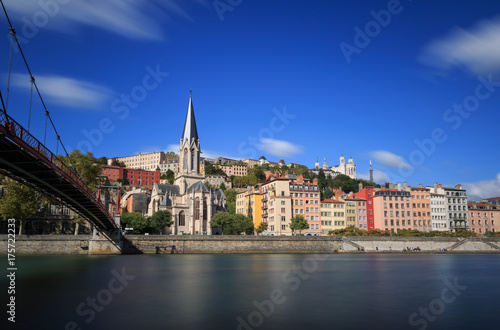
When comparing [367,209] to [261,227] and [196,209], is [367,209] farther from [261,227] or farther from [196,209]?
[196,209]

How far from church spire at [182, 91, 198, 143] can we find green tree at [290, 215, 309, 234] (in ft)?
112

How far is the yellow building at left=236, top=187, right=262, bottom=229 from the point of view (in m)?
87.8

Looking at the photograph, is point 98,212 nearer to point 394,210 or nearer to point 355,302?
point 355,302

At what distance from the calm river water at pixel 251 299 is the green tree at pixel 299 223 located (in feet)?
130

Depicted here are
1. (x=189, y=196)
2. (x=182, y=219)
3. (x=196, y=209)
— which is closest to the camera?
(x=196, y=209)

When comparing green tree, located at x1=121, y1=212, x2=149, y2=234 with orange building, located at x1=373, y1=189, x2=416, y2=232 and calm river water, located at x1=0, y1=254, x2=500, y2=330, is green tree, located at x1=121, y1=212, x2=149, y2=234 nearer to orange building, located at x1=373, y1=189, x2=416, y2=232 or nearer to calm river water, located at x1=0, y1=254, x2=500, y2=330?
calm river water, located at x1=0, y1=254, x2=500, y2=330

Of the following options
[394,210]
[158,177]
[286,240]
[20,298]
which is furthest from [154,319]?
[158,177]

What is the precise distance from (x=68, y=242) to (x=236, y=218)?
1212 inches

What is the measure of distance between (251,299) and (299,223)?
175ft

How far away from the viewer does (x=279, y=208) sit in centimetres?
7931

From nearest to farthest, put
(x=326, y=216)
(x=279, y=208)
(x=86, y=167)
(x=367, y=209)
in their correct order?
(x=86, y=167), (x=279, y=208), (x=326, y=216), (x=367, y=209)

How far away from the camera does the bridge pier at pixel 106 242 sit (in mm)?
55875

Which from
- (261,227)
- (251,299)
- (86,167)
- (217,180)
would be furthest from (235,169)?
(251,299)

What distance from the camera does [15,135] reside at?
766 inches
